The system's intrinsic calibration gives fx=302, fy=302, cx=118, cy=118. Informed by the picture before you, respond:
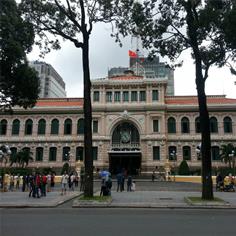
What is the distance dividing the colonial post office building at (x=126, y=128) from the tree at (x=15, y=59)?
2896 cm

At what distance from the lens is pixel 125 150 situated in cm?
5072

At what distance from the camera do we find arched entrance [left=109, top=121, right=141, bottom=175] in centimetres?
5069

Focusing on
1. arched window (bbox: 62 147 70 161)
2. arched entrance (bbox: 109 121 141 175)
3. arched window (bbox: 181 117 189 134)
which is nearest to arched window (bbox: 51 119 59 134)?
arched window (bbox: 62 147 70 161)

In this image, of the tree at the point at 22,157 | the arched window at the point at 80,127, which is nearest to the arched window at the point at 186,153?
the arched window at the point at 80,127

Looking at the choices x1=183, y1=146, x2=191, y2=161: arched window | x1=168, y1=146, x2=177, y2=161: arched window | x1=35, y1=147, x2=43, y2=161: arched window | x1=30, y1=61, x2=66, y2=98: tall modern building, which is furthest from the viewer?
x1=30, y1=61, x2=66, y2=98: tall modern building

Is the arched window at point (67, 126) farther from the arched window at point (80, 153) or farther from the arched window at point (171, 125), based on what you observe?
the arched window at point (171, 125)

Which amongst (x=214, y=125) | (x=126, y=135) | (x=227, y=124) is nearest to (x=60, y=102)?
(x=126, y=135)

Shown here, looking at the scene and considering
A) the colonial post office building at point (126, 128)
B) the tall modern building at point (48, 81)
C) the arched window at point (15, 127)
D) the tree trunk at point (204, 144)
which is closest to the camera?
the tree trunk at point (204, 144)

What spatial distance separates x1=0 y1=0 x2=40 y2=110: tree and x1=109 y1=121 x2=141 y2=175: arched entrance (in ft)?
94.3

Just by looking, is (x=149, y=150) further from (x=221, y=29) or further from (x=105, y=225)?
(x=105, y=225)

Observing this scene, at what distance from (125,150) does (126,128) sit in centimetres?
411

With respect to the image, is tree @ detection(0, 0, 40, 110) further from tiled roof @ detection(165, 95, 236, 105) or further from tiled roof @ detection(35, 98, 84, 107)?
tiled roof @ detection(165, 95, 236, 105)

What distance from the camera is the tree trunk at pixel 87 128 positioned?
17.6 m

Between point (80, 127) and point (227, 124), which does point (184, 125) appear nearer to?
point (227, 124)
